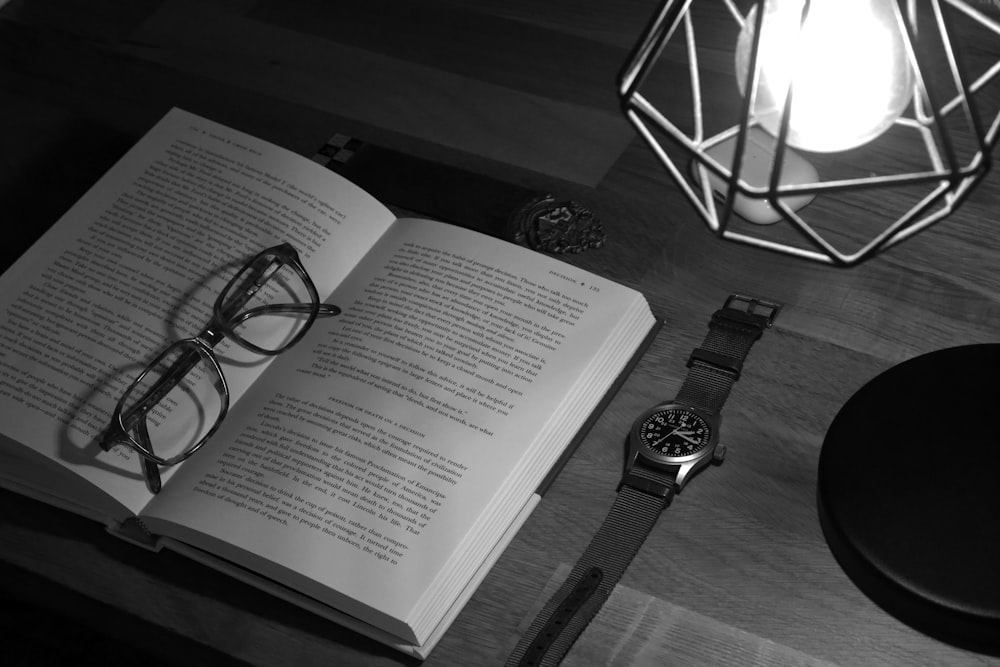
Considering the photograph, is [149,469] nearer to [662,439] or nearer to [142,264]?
[142,264]

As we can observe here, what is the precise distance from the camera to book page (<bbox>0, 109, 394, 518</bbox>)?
30.2 inches

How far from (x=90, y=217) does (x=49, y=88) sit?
11.3 inches

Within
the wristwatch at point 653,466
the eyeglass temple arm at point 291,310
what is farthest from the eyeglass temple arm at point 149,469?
the wristwatch at point 653,466

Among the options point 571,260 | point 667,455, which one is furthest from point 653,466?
point 571,260

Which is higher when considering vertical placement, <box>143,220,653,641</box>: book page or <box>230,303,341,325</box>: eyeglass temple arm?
<box>230,303,341,325</box>: eyeglass temple arm

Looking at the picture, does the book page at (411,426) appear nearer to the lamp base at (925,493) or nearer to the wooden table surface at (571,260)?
the wooden table surface at (571,260)

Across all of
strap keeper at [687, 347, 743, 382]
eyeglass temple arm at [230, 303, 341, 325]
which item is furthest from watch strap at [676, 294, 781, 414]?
eyeglass temple arm at [230, 303, 341, 325]

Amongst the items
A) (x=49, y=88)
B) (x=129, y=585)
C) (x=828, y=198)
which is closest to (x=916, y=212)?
(x=828, y=198)

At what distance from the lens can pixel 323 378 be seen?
781 mm

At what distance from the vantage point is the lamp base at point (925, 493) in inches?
24.2

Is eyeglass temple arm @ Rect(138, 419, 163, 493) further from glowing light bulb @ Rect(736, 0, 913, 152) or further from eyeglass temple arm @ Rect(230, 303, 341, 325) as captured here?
glowing light bulb @ Rect(736, 0, 913, 152)

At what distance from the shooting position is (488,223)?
0.91m

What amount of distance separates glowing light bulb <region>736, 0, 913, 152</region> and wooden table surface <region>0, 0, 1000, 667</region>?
0.98 ft

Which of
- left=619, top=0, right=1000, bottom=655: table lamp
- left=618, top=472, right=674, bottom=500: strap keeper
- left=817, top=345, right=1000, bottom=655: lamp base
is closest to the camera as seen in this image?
left=619, top=0, right=1000, bottom=655: table lamp
